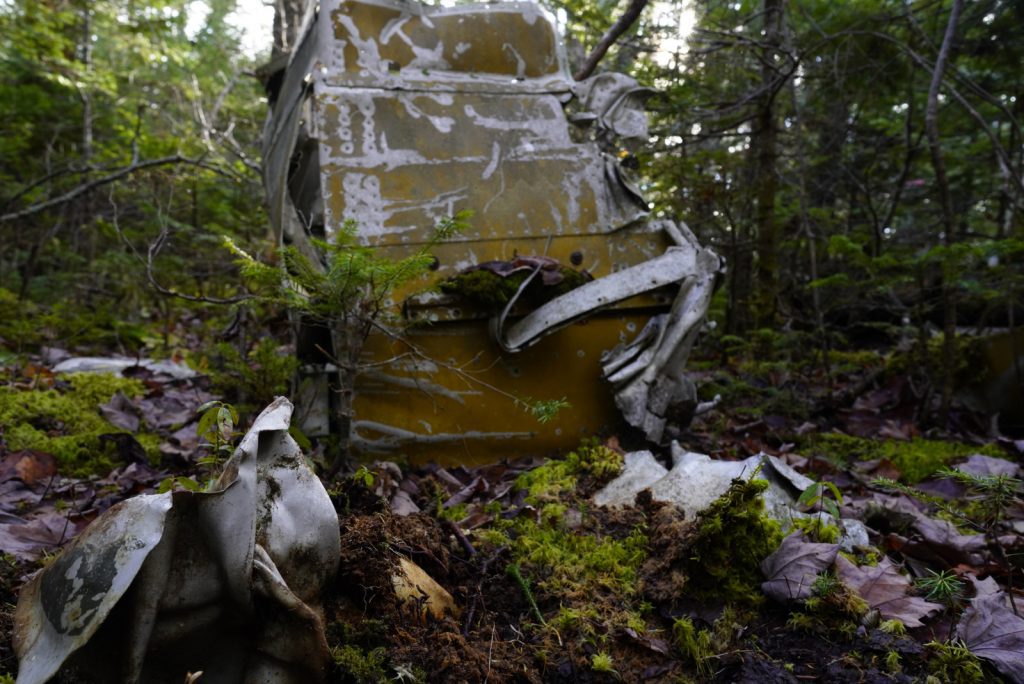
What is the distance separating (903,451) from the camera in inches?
150

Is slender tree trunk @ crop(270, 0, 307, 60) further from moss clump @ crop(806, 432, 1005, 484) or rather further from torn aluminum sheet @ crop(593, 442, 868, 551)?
moss clump @ crop(806, 432, 1005, 484)

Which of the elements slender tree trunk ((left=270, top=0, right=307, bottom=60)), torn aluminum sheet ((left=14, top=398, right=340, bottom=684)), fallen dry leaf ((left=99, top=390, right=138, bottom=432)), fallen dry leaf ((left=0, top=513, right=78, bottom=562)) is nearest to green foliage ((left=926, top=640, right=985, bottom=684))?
torn aluminum sheet ((left=14, top=398, right=340, bottom=684))

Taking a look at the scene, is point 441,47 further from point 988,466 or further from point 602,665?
point 988,466

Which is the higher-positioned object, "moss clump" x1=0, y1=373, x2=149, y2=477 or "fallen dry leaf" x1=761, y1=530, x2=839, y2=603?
"fallen dry leaf" x1=761, y1=530, x2=839, y2=603

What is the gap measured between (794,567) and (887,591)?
0.26 metres

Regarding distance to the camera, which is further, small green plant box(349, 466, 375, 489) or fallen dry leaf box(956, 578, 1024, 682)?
small green plant box(349, 466, 375, 489)

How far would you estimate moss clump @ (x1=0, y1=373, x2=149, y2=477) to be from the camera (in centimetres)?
309

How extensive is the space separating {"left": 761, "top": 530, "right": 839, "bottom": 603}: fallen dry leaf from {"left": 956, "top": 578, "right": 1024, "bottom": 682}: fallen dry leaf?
1.21 feet

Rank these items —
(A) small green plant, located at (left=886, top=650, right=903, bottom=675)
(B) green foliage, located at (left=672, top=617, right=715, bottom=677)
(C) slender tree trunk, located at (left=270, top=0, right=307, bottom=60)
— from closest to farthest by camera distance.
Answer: (A) small green plant, located at (left=886, top=650, right=903, bottom=675), (B) green foliage, located at (left=672, top=617, right=715, bottom=677), (C) slender tree trunk, located at (left=270, top=0, right=307, bottom=60)

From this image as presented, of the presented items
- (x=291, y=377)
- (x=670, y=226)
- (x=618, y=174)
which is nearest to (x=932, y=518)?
(x=670, y=226)

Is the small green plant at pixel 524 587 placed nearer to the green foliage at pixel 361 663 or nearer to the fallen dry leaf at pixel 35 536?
the green foliage at pixel 361 663

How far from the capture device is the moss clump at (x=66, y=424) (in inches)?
122

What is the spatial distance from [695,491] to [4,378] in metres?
4.10

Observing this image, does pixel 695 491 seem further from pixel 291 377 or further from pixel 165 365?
pixel 165 365
